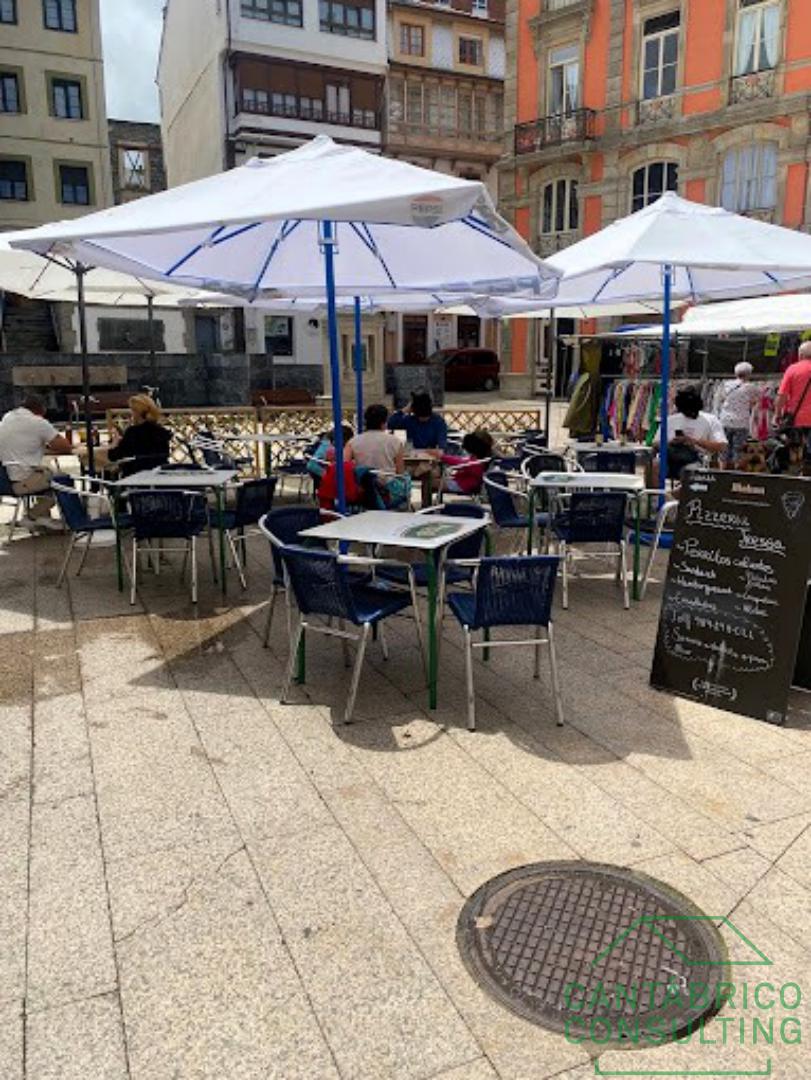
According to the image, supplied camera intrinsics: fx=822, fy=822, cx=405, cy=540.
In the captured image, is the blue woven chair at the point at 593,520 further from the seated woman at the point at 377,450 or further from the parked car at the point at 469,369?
the parked car at the point at 469,369

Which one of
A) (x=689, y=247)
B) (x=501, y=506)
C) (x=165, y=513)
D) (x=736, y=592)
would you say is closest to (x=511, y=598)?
(x=736, y=592)

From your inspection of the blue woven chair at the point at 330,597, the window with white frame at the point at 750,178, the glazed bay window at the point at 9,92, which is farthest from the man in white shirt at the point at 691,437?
the glazed bay window at the point at 9,92

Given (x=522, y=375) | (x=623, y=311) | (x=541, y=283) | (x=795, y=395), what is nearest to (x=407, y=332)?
(x=522, y=375)

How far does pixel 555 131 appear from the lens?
25906 mm

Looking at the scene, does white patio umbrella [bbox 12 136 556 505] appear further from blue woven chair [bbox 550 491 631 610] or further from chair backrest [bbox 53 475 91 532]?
chair backrest [bbox 53 475 91 532]

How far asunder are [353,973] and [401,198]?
10.4 feet

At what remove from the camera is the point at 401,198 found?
3.81m

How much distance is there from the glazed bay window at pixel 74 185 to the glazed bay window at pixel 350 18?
1059cm

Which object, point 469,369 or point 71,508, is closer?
point 71,508

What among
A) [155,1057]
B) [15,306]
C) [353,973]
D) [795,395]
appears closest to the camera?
[155,1057]

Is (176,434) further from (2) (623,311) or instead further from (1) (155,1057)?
(1) (155,1057)

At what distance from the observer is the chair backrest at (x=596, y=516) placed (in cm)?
580

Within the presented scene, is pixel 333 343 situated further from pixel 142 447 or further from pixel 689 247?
pixel 142 447

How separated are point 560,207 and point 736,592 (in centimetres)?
2572
